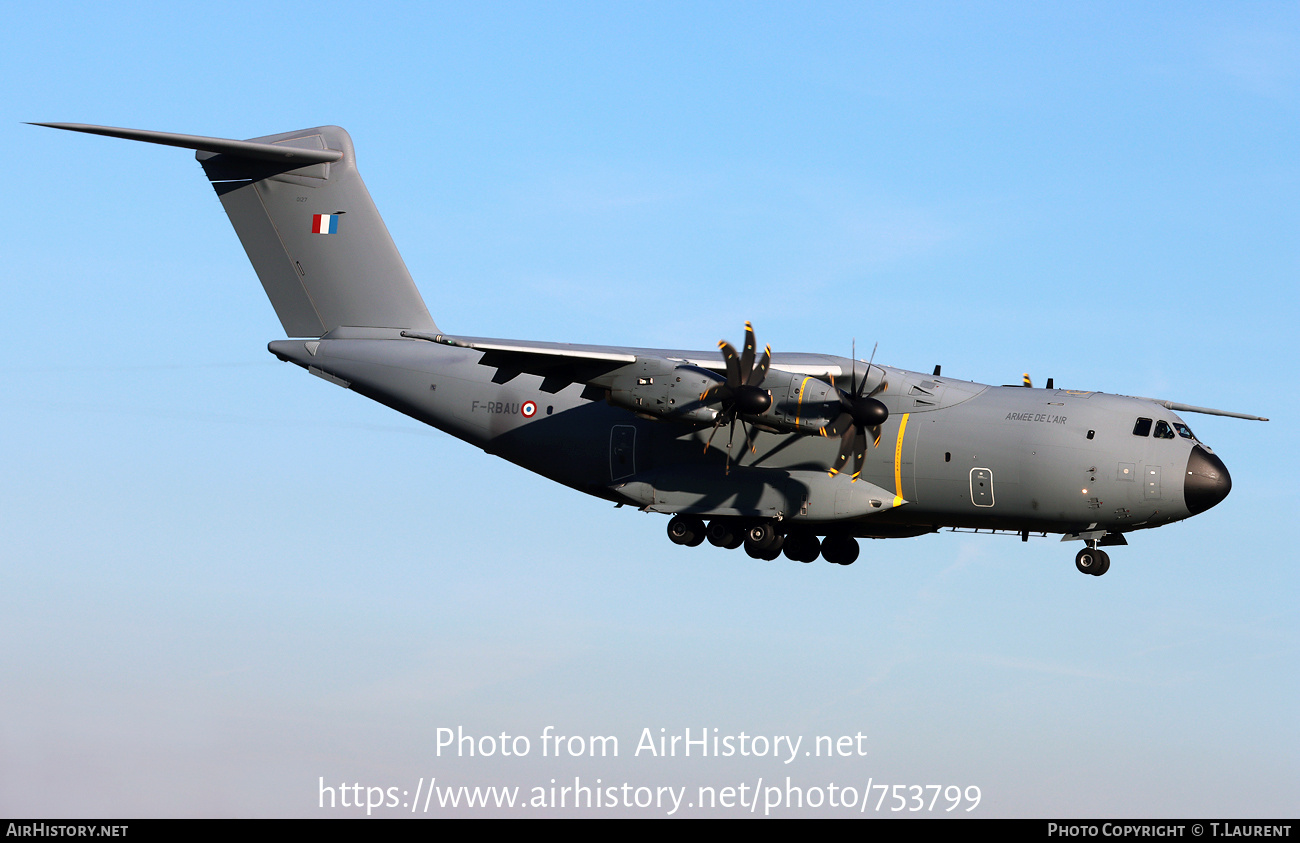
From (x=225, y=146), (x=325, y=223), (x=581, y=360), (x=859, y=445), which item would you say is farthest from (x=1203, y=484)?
(x=225, y=146)

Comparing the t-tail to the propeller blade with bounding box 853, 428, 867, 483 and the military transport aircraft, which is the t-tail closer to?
the military transport aircraft

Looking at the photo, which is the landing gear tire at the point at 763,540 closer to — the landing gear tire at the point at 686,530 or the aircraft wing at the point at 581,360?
the landing gear tire at the point at 686,530

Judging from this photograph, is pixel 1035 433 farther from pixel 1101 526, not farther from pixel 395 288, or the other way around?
pixel 395 288

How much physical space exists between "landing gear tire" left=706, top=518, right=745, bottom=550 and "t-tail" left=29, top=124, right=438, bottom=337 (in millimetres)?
5951

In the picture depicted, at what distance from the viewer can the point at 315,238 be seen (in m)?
24.4

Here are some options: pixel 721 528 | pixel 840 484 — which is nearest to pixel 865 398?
pixel 840 484

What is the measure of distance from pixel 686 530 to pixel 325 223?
8.17 metres

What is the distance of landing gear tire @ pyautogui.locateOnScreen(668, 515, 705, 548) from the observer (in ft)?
72.4

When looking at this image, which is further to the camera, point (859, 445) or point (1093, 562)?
point (1093, 562)

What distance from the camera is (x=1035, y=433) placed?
20.3 meters

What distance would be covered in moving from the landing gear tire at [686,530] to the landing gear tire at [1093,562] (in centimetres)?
558

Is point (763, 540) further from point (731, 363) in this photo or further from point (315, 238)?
point (315, 238)

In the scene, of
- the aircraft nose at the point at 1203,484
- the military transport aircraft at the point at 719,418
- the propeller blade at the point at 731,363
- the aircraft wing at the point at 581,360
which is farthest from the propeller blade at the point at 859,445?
the aircraft nose at the point at 1203,484
